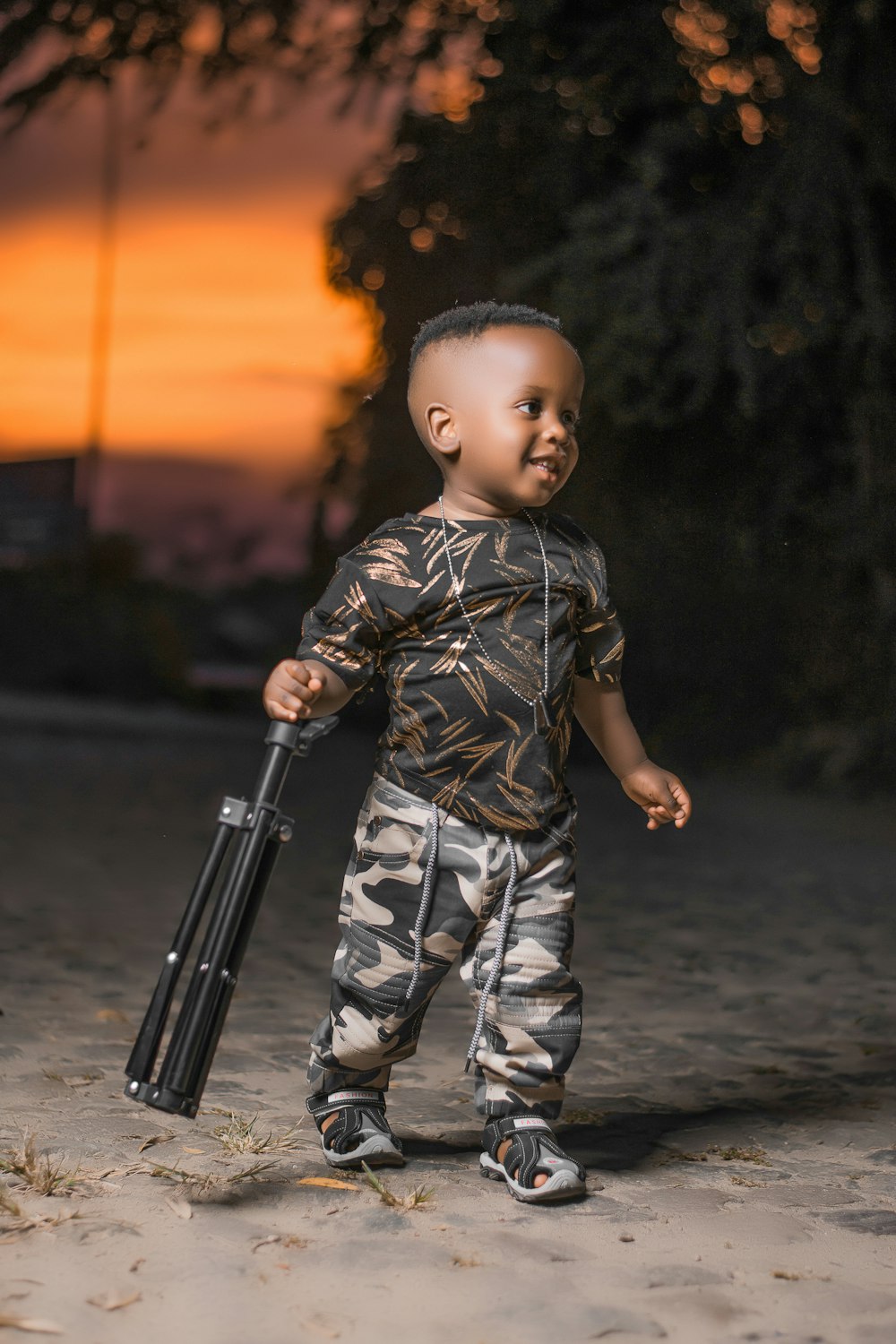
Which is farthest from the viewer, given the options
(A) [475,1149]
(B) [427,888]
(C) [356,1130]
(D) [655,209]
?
(D) [655,209]

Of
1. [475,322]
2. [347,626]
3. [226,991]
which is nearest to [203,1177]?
[226,991]

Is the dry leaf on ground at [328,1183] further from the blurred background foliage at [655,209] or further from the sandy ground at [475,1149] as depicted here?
the blurred background foliage at [655,209]

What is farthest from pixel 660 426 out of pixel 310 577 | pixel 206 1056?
pixel 310 577

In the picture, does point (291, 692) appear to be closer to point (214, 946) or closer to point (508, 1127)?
→ point (214, 946)

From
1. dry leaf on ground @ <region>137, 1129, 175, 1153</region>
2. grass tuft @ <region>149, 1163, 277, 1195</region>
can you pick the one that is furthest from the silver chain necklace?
dry leaf on ground @ <region>137, 1129, 175, 1153</region>

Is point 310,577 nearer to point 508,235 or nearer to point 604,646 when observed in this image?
point 508,235

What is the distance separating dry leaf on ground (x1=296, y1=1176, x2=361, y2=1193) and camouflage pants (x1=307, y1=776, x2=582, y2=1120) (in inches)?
7.9

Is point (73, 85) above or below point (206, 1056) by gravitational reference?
above

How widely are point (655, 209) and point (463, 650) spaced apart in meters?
5.38

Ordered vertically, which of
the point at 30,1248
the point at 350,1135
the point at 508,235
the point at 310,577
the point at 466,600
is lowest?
the point at 30,1248

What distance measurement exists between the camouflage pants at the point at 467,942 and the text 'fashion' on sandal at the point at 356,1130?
0.33ft

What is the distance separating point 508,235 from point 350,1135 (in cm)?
633

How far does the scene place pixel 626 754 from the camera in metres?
2.79

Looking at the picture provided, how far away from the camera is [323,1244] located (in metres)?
2.33
